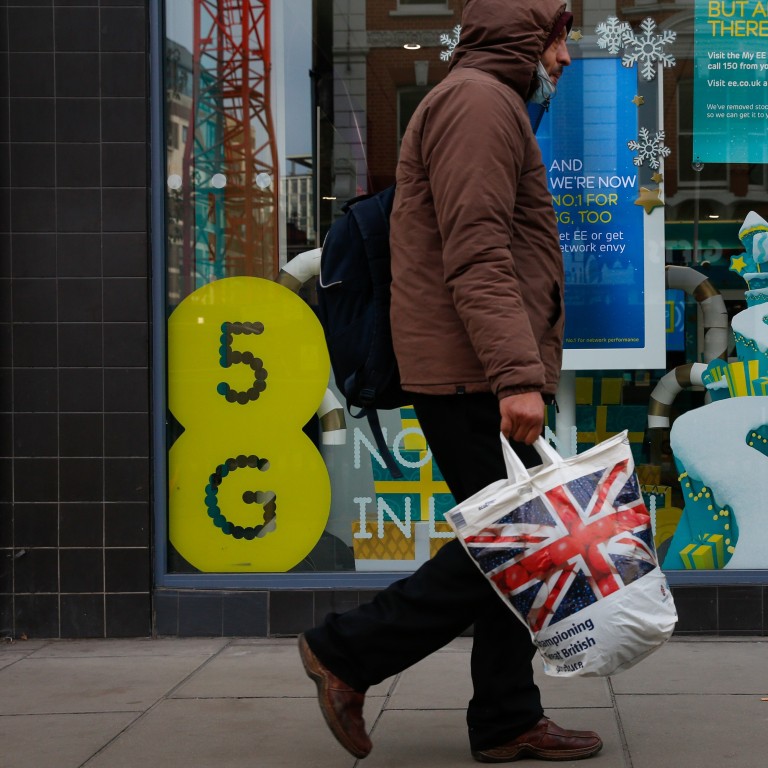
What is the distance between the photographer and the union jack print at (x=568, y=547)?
10.4 ft

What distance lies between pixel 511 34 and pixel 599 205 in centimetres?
217

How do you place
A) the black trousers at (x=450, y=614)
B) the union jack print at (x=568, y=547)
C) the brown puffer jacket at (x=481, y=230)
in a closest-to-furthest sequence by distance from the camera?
the union jack print at (x=568, y=547) < the brown puffer jacket at (x=481, y=230) < the black trousers at (x=450, y=614)

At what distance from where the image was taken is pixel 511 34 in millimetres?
3486

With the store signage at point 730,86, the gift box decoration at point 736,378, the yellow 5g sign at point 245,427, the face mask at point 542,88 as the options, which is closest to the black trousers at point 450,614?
the face mask at point 542,88

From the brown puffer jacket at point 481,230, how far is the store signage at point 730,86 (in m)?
2.17

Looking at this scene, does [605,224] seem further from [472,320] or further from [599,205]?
[472,320]

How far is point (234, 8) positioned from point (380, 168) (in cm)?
99

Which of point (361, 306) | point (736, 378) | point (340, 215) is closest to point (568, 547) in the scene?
point (361, 306)

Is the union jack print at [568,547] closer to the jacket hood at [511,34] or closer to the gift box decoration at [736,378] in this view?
the jacket hood at [511,34]

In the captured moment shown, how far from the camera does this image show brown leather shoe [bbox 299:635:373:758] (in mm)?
3459

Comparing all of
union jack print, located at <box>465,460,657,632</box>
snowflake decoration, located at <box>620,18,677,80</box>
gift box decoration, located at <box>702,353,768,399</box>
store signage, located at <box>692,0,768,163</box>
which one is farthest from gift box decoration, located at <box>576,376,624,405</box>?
union jack print, located at <box>465,460,657,632</box>

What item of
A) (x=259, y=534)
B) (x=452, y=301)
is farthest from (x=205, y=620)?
(x=452, y=301)

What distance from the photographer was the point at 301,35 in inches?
223

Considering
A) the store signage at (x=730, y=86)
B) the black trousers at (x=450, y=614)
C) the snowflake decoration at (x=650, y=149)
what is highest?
the store signage at (x=730, y=86)
